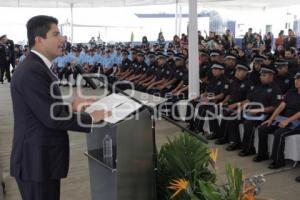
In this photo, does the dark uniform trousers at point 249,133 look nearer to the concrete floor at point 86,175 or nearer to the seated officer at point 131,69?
the concrete floor at point 86,175

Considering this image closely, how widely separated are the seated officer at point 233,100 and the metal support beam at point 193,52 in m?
0.65

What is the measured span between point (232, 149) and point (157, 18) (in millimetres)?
18245

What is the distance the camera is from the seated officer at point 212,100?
5.60m

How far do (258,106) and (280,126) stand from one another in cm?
64

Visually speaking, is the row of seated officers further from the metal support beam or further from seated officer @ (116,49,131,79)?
seated officer @ (116,49,131,79)

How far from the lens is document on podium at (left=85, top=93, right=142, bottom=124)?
74.5 inches

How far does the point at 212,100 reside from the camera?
5887 millimetres

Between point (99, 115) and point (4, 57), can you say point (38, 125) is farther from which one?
point (4, 57)

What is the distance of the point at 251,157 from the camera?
473 cm

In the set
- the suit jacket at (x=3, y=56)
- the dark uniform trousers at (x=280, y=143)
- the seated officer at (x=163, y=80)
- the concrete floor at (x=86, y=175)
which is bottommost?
the concrete floor at (x=86, y=175)

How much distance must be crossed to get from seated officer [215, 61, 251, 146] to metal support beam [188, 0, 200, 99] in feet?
2.12

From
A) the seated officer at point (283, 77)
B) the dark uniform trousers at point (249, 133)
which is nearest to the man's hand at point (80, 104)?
the dark uniform trousers at point (249, 133)

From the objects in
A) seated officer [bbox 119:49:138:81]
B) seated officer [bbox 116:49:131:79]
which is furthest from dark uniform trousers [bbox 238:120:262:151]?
seated officer [bbox 116:49:131:79]

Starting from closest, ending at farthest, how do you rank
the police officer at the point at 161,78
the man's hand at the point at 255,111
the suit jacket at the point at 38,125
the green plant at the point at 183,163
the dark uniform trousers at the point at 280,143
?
1. the suit jacket at the point at 38,125
2. the green plant at the point at 183,163
3. the dark uniform trousers at the point at 280,143
4. the man's hand at the point at 255,111
5. the police officer at the point at 161,78
